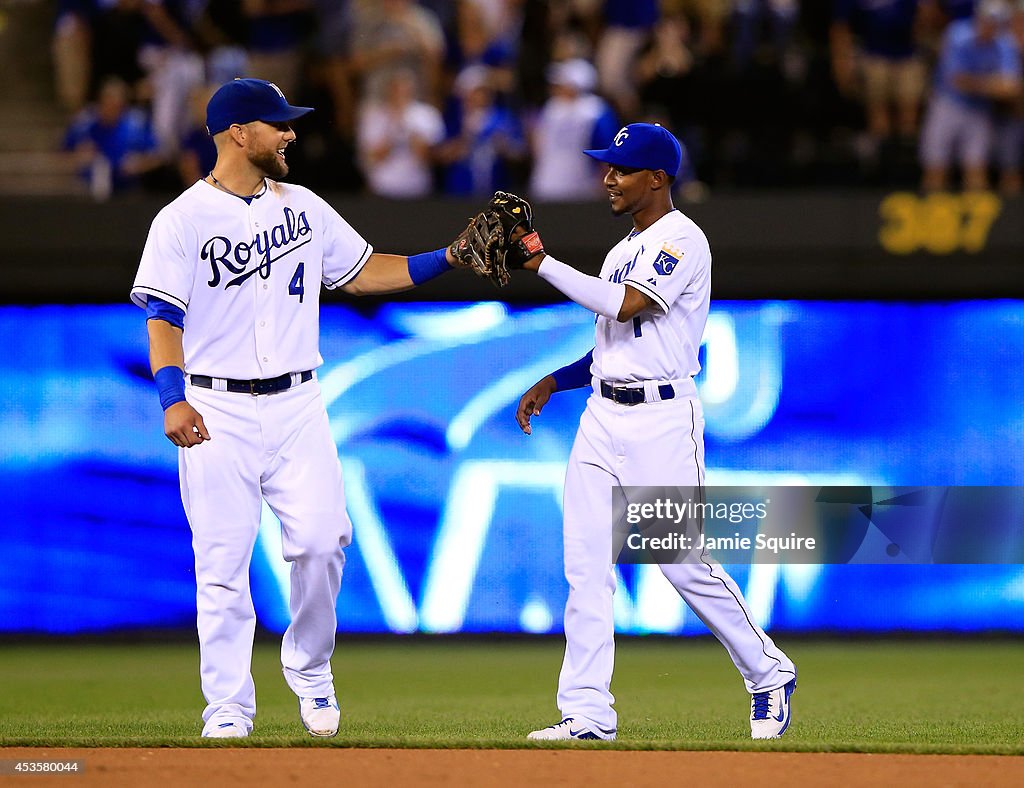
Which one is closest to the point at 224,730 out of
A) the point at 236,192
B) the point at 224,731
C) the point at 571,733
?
the point at 224,731

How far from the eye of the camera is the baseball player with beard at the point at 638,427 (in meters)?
5.25

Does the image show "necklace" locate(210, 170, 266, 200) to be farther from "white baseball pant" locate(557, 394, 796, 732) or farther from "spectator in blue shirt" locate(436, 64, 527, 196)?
"spectator in blue shirt" locate(436, 64, 527, 196)

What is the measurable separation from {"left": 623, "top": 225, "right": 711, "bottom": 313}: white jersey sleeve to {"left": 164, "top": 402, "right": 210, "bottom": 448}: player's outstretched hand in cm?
141

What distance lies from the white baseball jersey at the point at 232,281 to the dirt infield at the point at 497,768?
122cm

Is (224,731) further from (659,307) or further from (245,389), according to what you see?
(659,307)

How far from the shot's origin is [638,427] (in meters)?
A: 5.34

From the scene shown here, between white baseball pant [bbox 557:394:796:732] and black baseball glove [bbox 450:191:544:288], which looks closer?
white baseball pant [bbox 557:394:796:732]

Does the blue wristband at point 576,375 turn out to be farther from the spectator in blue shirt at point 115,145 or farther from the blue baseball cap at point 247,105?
the spectator in blue shirt at point 115,145

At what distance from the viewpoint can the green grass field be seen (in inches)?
217

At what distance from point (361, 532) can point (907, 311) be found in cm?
292

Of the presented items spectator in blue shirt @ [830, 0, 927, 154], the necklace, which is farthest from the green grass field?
spectator in blue shirt @ [830, 0, 927, 154]

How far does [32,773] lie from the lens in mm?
4598

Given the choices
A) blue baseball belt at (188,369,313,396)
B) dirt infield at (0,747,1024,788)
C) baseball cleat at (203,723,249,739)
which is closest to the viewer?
dirt infield at (0,747,1024,788)

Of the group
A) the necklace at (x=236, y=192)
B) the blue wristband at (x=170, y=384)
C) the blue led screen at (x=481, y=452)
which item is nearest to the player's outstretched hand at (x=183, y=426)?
the blue wristband at (x=170, y=384)
